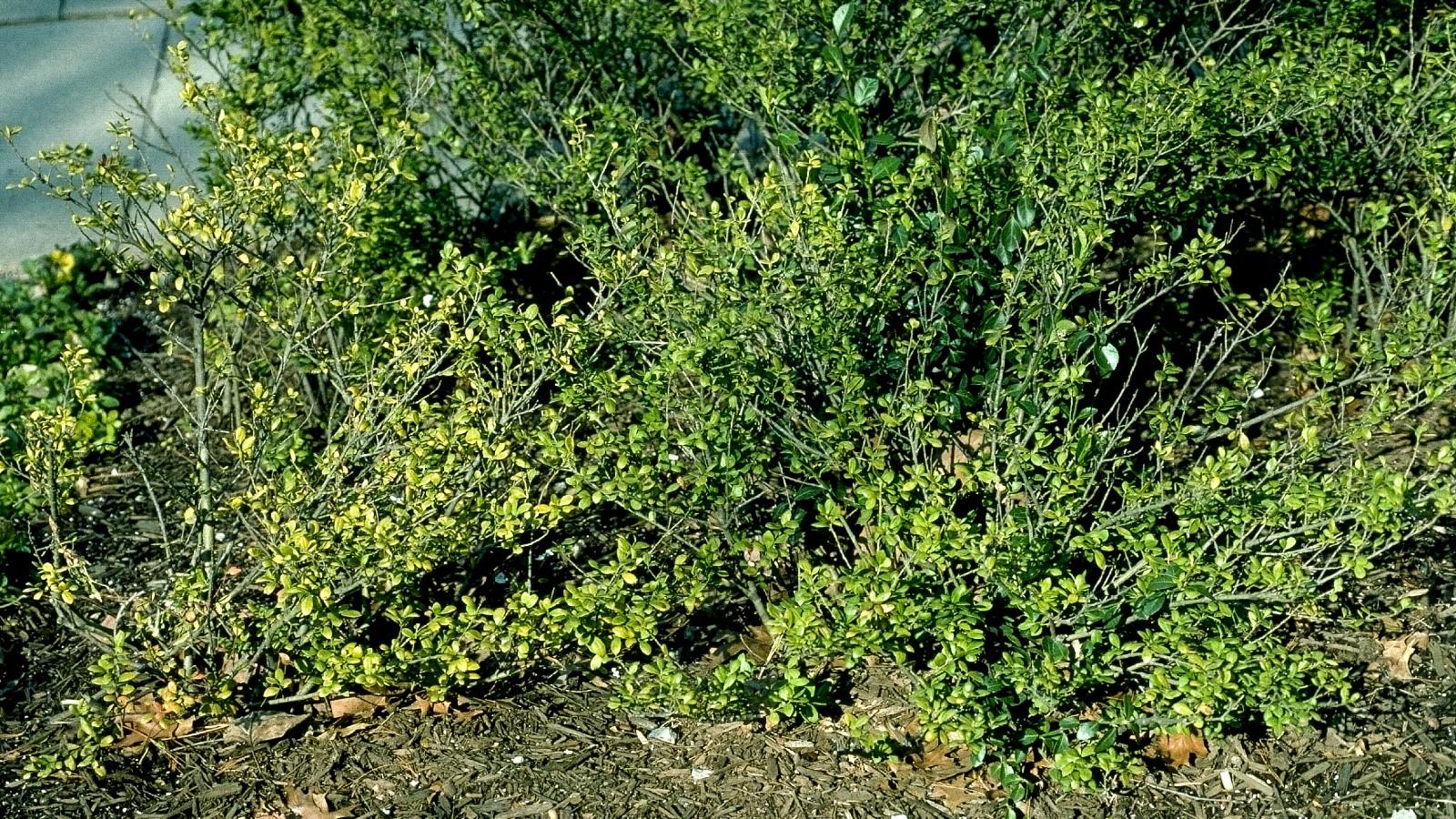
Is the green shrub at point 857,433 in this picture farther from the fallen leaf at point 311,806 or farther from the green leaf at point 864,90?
the fallen leaf at point 311,806

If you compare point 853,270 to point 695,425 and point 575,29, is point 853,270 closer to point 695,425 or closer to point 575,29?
point 695,425

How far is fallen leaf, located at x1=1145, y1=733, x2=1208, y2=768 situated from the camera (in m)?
3.67

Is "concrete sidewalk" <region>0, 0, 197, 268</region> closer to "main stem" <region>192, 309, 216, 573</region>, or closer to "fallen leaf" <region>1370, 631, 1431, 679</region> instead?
"main stem" <region>192, 309, 216, 573</region>

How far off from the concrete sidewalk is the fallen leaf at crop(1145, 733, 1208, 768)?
493 centimetres

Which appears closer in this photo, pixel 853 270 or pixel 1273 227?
pixel 853 270

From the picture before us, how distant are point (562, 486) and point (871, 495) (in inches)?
60.2

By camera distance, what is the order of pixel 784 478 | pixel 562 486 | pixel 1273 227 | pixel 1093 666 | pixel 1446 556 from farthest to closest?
1. pixel 1273 227
2. pixel 562 486
3. pixel 1446 556
4. pixel 784 478
5. pixel 1093 666

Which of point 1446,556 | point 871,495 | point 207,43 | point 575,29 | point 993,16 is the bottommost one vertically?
point 1446,556

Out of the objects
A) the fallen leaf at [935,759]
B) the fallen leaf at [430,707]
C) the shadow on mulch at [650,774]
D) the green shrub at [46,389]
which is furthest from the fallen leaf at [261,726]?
the fallen leaf at [935,759]

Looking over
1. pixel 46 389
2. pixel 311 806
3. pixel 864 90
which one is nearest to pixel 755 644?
pixel 311 806

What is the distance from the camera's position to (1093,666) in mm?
3451

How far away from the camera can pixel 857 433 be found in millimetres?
3732

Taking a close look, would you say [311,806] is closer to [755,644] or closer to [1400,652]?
[755,644]

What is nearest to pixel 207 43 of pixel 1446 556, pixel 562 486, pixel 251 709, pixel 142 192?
pixel 142 192
